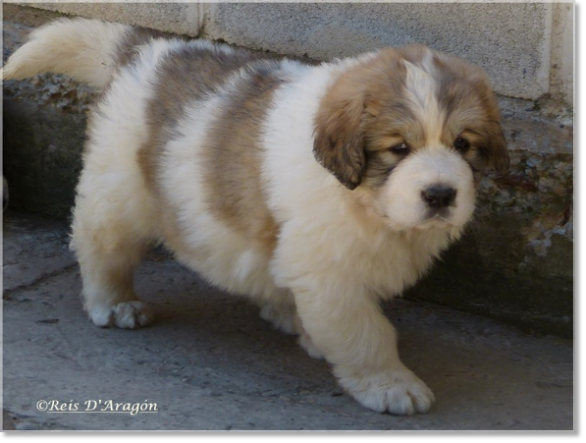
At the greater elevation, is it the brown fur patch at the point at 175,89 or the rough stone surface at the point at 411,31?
the rough stone surface at the point at 411,31

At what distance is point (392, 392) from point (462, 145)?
111 centimetres

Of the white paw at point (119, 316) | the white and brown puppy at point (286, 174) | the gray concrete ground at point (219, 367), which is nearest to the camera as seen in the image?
the white and brown puppy at point (286, 174)

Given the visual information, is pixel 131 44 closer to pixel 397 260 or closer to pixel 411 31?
pixel 411 31

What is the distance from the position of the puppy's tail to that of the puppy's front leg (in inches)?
66.4

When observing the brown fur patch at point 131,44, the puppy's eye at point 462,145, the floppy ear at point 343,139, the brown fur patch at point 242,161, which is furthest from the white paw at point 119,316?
the puppy's eye at point 462,145

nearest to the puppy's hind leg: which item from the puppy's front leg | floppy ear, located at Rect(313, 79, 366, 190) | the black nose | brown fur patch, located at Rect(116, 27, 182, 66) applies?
brown fur patch, located at Rect(116, 27, 182, 66)

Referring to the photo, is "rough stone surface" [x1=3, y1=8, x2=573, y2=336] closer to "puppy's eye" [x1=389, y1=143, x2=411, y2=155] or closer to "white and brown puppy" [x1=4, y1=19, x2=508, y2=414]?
"white and brown puppy" [x1=4, y1=19, x2=508, y2=414]

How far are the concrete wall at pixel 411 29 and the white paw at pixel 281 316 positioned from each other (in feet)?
4.47

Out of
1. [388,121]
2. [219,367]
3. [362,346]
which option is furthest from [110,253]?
[388,121]

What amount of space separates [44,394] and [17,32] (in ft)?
8.67

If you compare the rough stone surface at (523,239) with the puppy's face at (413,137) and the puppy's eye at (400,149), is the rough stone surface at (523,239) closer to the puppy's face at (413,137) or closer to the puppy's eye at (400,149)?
the puppy's face at (413,137)

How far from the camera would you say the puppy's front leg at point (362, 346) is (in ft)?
13.1

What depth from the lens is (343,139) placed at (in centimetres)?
364

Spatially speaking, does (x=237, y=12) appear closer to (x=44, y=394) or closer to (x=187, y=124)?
(x=187, y=124)
